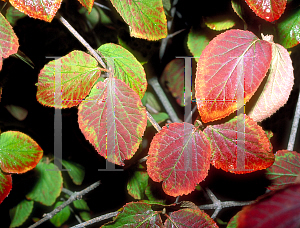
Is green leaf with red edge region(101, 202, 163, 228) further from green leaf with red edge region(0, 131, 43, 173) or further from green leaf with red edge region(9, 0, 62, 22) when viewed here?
green leaf with red edge region(9, 0, 62, 22)

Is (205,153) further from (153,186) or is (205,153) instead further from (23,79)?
(23,79)

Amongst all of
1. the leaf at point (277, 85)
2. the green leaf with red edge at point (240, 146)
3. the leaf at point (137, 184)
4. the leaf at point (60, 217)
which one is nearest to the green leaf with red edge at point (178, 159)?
the green leaf with red edge at point (240, 146)

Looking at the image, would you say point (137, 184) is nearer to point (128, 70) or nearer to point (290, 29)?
point (128, 70)

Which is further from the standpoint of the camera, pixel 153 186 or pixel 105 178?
pixel 105 178

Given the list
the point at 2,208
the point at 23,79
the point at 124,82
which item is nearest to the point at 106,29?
the point at 23,79

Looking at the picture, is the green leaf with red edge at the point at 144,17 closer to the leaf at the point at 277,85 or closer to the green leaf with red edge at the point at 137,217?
the leaf at the point at 277,85

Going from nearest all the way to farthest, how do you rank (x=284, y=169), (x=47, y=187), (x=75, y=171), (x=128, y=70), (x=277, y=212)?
(x=277, y=212) → (x=128, y=70) → (x=284, y=169) → (x=47, y=187) → (x=75, y=171)

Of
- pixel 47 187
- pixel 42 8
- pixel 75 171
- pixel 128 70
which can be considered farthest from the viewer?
pixel 75 171

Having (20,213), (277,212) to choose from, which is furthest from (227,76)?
(20,213)
